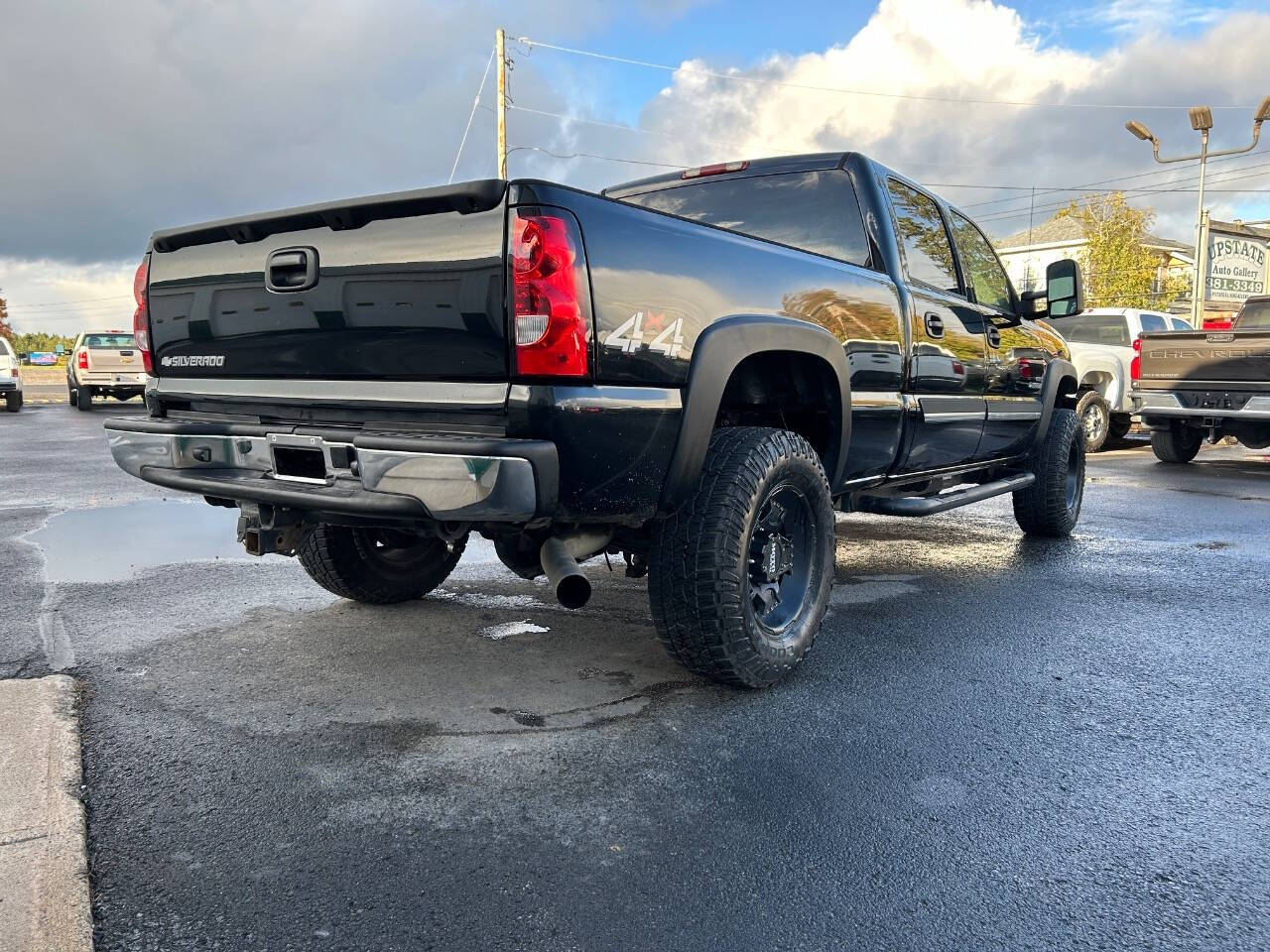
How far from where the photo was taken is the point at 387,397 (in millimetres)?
2900

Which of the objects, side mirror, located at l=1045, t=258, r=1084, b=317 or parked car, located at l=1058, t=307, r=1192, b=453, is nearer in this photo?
side mirror, located at l=1045, t=258, r=1084, b=317

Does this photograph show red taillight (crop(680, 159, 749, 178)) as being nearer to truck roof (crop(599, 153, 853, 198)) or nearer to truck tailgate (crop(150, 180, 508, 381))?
truck roof (crop(599, 153, 853, 198))

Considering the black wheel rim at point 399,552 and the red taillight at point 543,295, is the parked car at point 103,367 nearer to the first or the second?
the black wheel rim at point 399,552

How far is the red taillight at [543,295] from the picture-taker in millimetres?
2631

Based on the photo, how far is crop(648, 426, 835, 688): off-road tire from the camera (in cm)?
313

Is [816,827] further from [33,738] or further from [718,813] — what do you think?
[33,738]

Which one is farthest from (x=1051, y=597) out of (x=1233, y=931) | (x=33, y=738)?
(x=33, y=738)

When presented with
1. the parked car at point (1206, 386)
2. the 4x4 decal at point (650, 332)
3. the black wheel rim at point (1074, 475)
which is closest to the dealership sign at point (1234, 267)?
the parked car at point (1206, 386)

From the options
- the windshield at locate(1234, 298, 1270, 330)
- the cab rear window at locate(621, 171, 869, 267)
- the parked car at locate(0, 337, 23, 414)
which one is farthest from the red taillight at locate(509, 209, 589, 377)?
the parked car at locate(0, 337, 23, 414)

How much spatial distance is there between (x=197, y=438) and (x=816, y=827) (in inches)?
90.1

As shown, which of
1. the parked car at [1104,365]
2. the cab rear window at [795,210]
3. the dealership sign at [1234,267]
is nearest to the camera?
the cab rear window at [795,210]

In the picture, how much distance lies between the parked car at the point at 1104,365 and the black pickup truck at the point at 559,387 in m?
8.99

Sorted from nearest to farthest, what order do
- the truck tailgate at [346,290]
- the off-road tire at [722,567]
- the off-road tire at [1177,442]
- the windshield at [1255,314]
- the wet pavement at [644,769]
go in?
the wet pavement at [644,769] < the truck tailgate at [346,290] < the off-road tire at [722,567] < the off-road tire at [1177,442] < the windshield at [1255,314]

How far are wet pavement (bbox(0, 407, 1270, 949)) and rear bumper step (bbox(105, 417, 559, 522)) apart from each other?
0.72 meters
